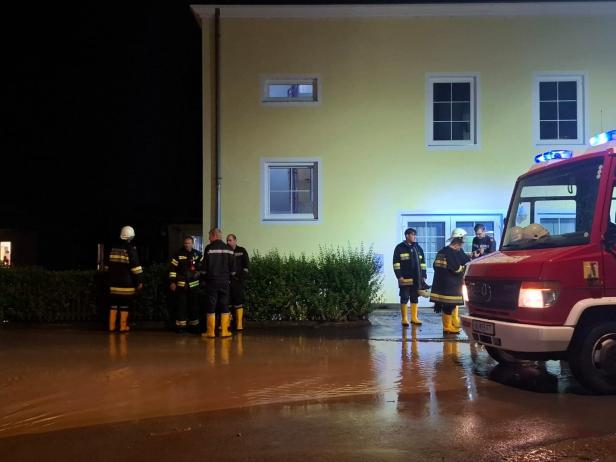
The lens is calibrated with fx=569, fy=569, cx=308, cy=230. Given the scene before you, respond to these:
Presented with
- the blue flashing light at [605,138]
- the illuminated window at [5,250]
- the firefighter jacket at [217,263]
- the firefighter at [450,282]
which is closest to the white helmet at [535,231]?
the blue flashing light at [605,138]

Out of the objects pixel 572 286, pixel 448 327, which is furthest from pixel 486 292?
pixel 448 327

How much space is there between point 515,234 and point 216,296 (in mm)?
4928

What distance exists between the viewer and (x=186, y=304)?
10.2 metres

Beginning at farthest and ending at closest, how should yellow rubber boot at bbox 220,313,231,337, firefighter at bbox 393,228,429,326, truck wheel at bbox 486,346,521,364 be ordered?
firefighter at bbox 393,228,429,326
yellow rubber boot at bbox 220,313,231,337
truck wheel at bbox 486,346,521,364

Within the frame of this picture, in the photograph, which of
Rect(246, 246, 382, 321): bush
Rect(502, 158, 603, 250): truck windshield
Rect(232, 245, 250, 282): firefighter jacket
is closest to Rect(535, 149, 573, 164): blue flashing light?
Rect(502, 158, 603, 250): truck windshield

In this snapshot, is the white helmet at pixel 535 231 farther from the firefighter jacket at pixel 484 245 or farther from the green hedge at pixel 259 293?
the green hedge at pixel 259 293

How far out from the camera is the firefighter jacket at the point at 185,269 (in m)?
10.1

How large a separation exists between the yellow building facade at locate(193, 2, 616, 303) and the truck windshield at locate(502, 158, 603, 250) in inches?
251

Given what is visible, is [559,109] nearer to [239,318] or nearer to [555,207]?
[555,207]

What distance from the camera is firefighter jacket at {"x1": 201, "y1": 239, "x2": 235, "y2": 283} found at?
31.0 ft

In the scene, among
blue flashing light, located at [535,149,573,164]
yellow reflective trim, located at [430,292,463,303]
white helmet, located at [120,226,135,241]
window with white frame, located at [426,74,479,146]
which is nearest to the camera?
blue flashing light, located at [535,149,573,164]

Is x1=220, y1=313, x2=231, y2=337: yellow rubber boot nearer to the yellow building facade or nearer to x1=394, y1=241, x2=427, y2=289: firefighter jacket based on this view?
x1=394, y1=241, x2=427, y2=289: firefighter jacket

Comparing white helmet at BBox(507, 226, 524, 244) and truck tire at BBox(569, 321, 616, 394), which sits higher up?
white helmet at BBox(507, 226, 524, 244)

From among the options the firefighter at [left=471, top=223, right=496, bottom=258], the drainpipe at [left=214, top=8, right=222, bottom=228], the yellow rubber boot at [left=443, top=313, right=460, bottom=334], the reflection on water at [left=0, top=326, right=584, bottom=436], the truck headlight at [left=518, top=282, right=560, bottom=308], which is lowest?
the reflection on water at [left=0, top=326, right=584, bottom=436]
